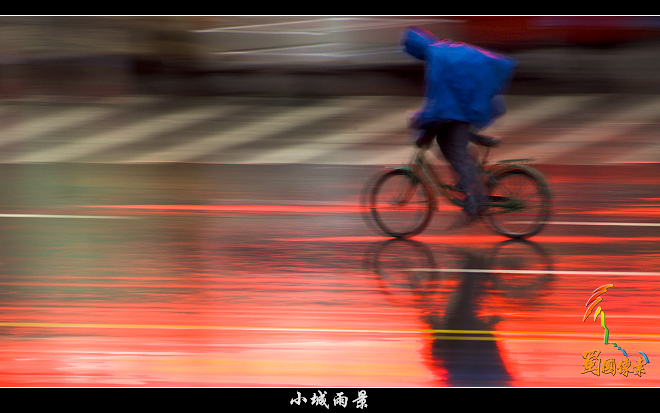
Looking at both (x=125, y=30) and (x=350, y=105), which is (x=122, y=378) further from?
(x=125, y=30)

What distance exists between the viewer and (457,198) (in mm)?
8258

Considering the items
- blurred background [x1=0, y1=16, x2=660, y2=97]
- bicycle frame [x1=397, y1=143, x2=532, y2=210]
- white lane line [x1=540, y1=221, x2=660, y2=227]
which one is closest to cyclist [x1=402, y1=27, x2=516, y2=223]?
bicycle frame [x1=397, y1=143, x2=532, y2=210]

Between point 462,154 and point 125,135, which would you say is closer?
point 462,154

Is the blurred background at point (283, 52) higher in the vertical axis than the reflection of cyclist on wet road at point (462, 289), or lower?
higher

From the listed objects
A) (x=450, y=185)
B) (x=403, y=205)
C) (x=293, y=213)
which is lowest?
(x=403, y=205)

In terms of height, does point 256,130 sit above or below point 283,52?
below

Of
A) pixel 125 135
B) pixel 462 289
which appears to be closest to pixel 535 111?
pixel 125 135

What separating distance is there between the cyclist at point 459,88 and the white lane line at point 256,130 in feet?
18.2

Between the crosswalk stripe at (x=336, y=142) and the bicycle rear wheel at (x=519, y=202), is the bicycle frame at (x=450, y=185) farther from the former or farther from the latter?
the crosswalk stripe at (x=336, y=142)

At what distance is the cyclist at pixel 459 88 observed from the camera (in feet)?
25.3

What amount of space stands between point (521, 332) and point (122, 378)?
94.0 inches

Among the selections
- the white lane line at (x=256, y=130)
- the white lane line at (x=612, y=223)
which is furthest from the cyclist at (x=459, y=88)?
the white lane line at (x=256, y=130)

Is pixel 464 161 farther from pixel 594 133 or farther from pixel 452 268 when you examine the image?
pixel 594 133

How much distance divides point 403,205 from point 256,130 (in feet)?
21.1
